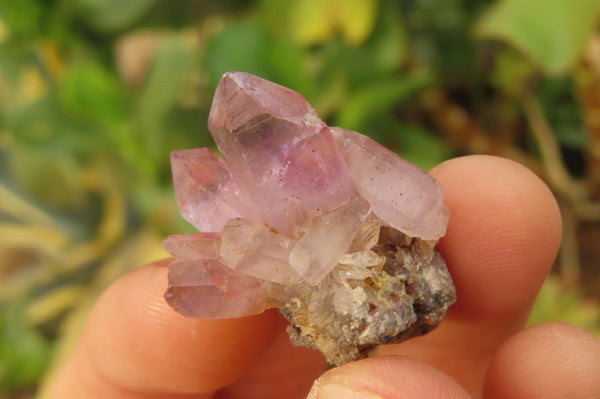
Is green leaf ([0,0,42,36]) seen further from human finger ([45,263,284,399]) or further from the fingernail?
the fingernail

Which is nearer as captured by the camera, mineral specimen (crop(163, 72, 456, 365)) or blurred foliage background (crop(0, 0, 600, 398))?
mineral specimen (crop(163, 72, 456, 365))

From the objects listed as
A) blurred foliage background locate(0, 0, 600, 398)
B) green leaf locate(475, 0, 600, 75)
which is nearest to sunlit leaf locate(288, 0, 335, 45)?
blurred foliage background locate(0, 0, 600, 398)

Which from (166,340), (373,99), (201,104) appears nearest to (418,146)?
(373,99)

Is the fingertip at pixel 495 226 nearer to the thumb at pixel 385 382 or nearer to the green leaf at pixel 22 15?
the thumb at pixel 385 382

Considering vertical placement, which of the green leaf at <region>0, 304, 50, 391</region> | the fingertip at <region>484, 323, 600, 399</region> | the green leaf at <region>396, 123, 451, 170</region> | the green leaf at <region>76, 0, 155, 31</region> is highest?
the green leaf at <region>76, 0, 155, 31</region>

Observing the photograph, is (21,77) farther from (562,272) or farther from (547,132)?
(562,272)

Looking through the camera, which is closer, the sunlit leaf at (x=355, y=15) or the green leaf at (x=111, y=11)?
the sunlit leaf at (x=355, y=15)

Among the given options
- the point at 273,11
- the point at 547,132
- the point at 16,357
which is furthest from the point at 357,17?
the point at 16,357

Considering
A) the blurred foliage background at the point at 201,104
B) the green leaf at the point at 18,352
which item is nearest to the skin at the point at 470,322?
the blurred foliage background at the point at 201,104
